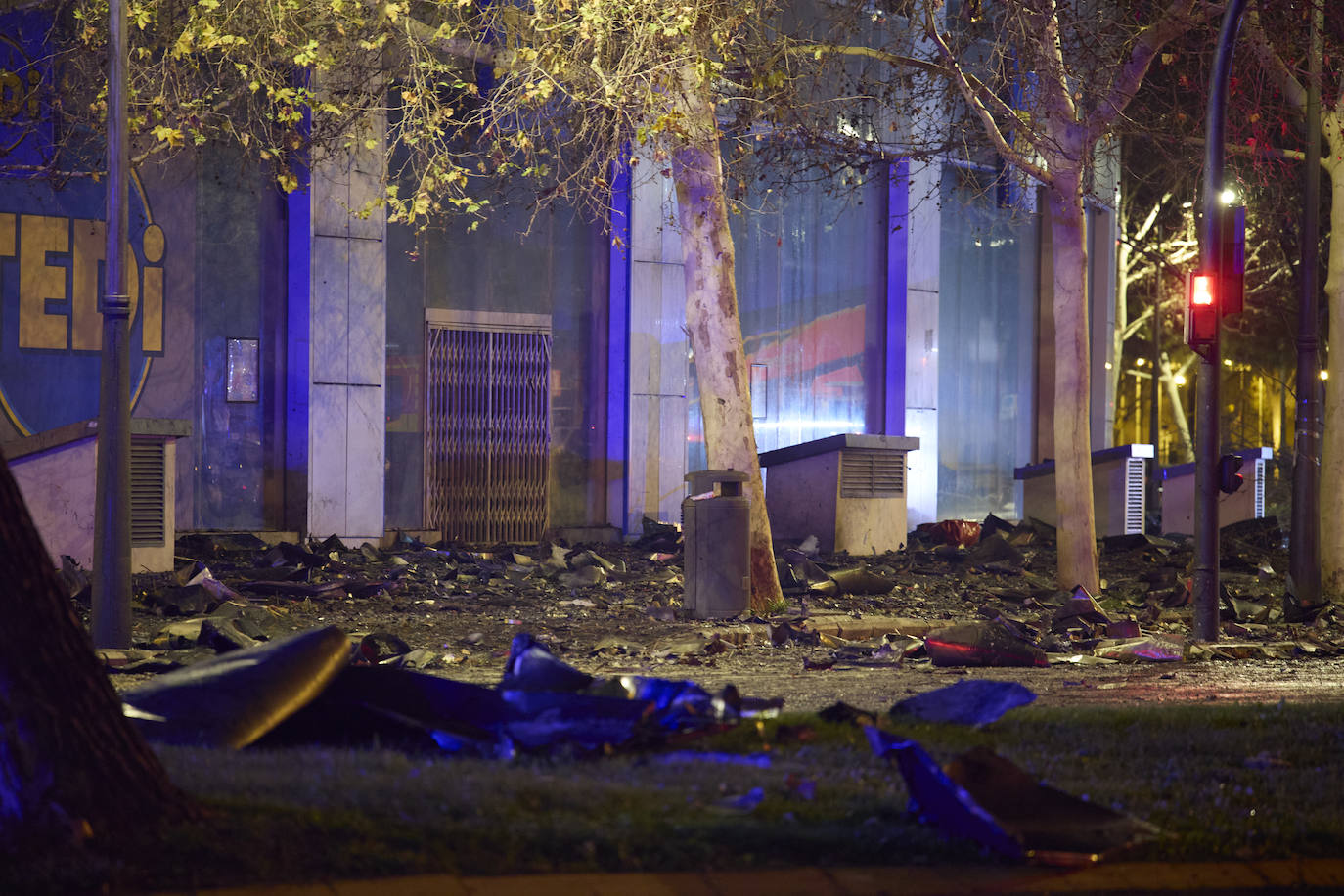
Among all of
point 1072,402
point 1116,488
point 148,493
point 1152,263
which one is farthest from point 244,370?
point 1152,263

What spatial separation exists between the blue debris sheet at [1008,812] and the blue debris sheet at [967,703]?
1133 millimetres

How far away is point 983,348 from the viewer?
2612 cm

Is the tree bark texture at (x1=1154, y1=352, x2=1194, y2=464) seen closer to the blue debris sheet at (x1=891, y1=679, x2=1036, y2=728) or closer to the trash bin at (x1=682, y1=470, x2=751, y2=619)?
the trash bin at (x1=682, y1=470, x2=751, y2=619)

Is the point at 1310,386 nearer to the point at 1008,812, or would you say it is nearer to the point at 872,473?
the point at 872,473

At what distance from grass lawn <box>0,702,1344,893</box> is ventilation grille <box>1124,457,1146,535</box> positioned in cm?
1754

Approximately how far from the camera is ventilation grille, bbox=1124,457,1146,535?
75.8ft

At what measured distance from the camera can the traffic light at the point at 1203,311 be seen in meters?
11.7

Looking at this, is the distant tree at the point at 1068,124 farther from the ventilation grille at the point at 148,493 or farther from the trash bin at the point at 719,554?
the ventilation grille at the point at 148,493

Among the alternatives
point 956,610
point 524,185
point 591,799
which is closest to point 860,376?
point 524,185

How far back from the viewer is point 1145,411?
2207 inches

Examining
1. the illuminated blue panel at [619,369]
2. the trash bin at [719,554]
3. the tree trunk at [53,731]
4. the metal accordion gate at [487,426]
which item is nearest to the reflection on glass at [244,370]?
the metal accordion gate at [487,426]

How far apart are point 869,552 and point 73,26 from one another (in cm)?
1231

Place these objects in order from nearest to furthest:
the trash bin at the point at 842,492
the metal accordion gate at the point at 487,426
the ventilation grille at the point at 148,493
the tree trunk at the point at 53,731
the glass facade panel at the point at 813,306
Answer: the tree trunk at the point at 53,731 → the ventilation grille at the point at 148,493 → the metal accordion gate at the point at 487,426 → the trash bin at the point at 842,492 → the glass facade panel at the point at 813,306

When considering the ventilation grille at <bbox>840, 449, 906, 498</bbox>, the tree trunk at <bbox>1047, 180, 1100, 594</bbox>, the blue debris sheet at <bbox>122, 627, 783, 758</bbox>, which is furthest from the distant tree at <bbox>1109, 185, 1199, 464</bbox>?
the blue debris sheet at <bbox>122, 627, 783, 758</bbox>
